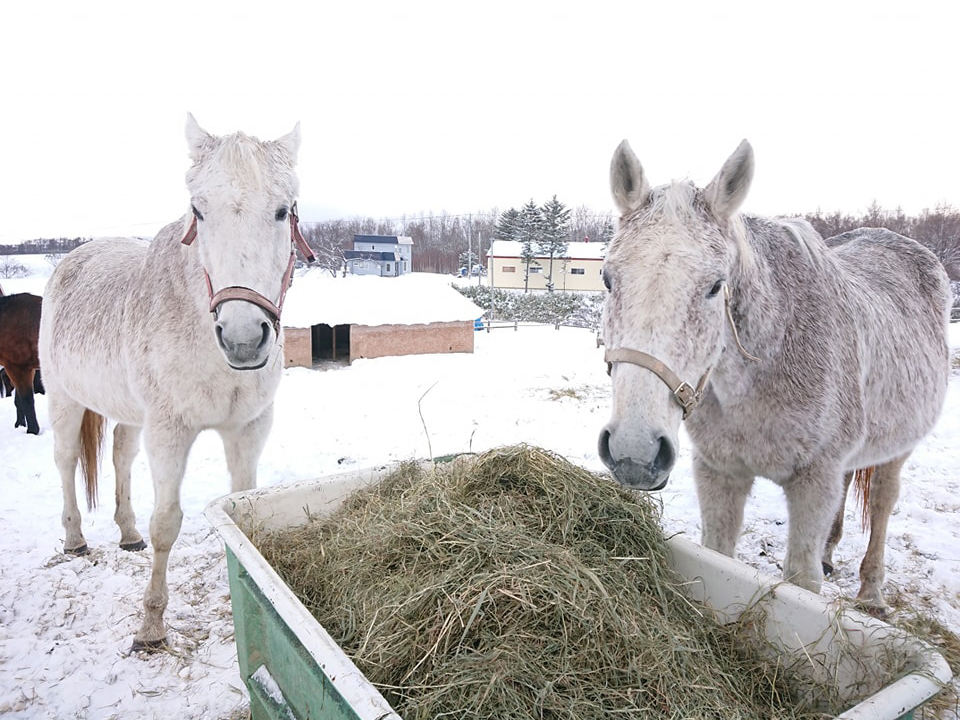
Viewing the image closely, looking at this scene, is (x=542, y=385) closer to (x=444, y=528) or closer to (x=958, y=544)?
(x=958, y=544)

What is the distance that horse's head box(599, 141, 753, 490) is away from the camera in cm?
152

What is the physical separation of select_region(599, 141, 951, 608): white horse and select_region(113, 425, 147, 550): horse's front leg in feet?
13.2

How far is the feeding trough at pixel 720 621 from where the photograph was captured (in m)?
1.28

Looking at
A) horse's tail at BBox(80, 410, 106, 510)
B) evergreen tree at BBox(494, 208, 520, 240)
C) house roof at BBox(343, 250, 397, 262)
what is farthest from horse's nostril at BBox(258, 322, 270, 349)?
house roof at BBox(343, 250, 397, 262)

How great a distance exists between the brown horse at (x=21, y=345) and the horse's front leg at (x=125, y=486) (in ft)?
13.0

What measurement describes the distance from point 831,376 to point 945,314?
1831 mm

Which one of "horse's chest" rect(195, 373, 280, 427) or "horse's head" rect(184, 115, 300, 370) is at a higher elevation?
"horse's head" rect(184, 115, 300, 370)

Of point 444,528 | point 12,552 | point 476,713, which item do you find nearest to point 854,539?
point 444,528

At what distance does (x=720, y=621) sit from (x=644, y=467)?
0.86 m

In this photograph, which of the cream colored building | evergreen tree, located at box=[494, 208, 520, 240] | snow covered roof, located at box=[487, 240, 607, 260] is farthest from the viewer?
evergreen tree, located at box=[494, 208, 520, 240]

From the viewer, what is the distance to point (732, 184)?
72.4 inches

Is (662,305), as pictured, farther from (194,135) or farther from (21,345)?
(21,345)

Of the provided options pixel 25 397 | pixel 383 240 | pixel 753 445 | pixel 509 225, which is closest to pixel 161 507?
pixel 753 445

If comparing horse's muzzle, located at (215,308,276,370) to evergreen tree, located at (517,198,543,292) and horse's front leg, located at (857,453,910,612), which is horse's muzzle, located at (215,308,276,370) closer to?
horse's front leg, located at (857,453,910,612)
